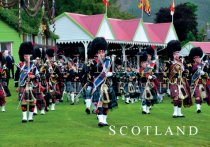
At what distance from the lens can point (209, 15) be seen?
187 metres

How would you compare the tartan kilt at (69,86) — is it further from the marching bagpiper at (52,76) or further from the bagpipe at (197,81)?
the bagpipe at (197,81)

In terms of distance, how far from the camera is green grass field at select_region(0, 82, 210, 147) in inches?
486

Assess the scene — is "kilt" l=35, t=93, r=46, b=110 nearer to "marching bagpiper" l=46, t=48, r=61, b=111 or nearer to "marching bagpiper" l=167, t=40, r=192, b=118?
"marching bagpiper" l=46, t=48, r=61, b=111

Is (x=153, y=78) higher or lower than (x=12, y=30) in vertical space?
lower

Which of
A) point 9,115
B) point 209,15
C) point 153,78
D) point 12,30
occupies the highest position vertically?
point 209,15

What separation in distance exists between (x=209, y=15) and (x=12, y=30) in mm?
153763

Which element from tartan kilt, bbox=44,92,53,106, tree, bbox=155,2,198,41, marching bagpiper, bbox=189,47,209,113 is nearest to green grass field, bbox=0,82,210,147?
tartan kilt, bbox=44,92,53,106

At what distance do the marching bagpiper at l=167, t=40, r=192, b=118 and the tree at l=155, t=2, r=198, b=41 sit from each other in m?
68.7

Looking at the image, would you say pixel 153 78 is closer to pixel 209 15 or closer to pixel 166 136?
pixel 166 136

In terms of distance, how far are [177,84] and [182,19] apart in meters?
70.0

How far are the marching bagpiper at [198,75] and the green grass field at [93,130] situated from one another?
648 mm

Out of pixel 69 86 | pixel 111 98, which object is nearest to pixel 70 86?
pixel 69 86

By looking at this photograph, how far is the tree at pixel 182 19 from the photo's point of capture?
86750 mm

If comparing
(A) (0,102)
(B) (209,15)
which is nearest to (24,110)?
(A) (0,102)
